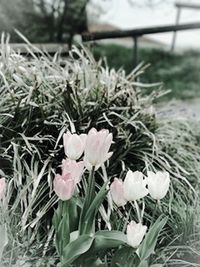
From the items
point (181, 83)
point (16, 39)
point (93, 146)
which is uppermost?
point (93, 146)

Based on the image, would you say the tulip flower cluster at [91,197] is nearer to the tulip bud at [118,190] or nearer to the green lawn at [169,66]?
the tulip bud at [118,190]

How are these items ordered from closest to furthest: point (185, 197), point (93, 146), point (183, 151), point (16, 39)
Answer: point (93, 146) → point (185, 197) → point (183, 151) → point (16, 39)

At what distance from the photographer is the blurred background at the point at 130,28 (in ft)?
9.21

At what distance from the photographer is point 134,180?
1.23 meters

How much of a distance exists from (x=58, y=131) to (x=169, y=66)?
131cm

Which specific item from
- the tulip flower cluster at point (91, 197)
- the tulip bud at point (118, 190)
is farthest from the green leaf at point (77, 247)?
the tulip bud at point (118, 190)

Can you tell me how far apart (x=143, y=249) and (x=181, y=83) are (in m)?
1.75

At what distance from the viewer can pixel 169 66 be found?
2.91 metres

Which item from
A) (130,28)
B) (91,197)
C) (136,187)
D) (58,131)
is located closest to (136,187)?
(136,187)

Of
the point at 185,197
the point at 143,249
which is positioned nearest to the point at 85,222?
the point at 143,249

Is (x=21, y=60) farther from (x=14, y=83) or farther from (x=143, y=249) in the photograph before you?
(x=143, y=249)

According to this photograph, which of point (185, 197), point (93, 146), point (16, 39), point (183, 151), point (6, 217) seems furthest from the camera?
point (16, 39)

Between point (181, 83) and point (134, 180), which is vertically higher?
point (134, 180)

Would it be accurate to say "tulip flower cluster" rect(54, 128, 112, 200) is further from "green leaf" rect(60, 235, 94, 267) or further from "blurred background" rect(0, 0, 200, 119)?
"blurred background" rect(0, 0, 200, 119)
